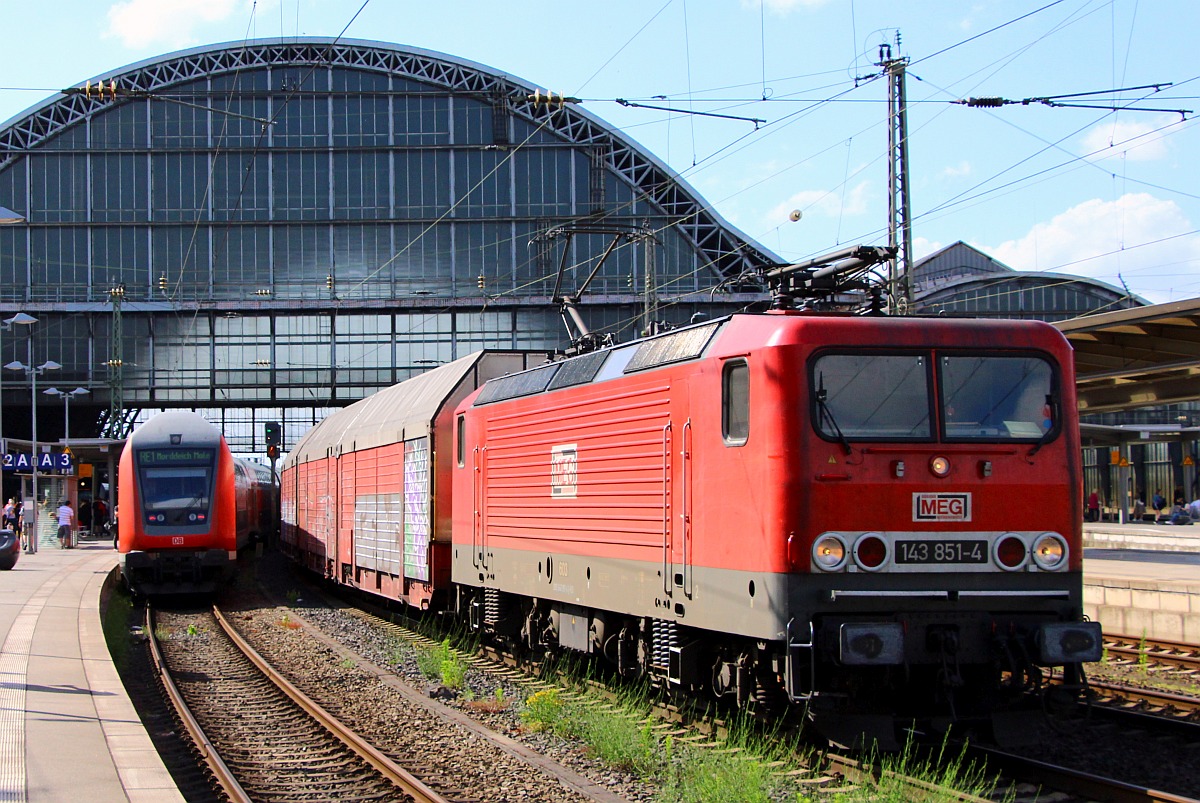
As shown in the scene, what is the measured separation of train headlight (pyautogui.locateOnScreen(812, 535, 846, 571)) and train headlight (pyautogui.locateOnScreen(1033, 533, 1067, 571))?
1476mm

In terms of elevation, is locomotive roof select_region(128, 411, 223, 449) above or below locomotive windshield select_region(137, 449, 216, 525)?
above

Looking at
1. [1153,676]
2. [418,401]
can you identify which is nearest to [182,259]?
[418,401]

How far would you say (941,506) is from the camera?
29.4 feet

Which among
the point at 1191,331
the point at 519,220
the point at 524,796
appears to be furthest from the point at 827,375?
the point at 519,220

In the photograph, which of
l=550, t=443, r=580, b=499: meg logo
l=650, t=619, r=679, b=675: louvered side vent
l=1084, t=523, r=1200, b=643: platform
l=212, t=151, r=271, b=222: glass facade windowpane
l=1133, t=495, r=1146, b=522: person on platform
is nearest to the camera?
l=650, t=619, r=679, b=675: louvered side vent

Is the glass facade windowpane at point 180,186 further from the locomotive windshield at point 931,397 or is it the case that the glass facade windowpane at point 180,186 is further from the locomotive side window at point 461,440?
the locomotive windshield at point 931,397

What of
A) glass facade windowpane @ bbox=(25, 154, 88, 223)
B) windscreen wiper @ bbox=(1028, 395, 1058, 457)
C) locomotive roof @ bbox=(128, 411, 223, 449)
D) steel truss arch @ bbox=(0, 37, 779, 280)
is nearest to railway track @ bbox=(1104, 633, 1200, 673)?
windscreen wiper @ bbox=(1028, 395, 1058, 457)

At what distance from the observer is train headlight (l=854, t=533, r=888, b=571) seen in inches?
345

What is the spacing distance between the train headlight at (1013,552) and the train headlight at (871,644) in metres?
1.07

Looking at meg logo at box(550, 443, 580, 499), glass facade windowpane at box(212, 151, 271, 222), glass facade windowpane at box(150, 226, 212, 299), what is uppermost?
glass facade windowpane at box(212, 151, 271, 222)

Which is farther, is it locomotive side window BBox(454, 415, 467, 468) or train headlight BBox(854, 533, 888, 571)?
locomotive side window BBox(454, 415, 467, 468)

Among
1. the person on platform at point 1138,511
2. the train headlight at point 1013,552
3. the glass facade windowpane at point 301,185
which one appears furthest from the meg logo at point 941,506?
the glass facade windowpane at point 301,185

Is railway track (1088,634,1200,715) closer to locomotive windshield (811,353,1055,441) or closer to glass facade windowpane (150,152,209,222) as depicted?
locomotive windshield (811,353,1055,441)

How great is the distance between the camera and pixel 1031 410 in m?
9.34
